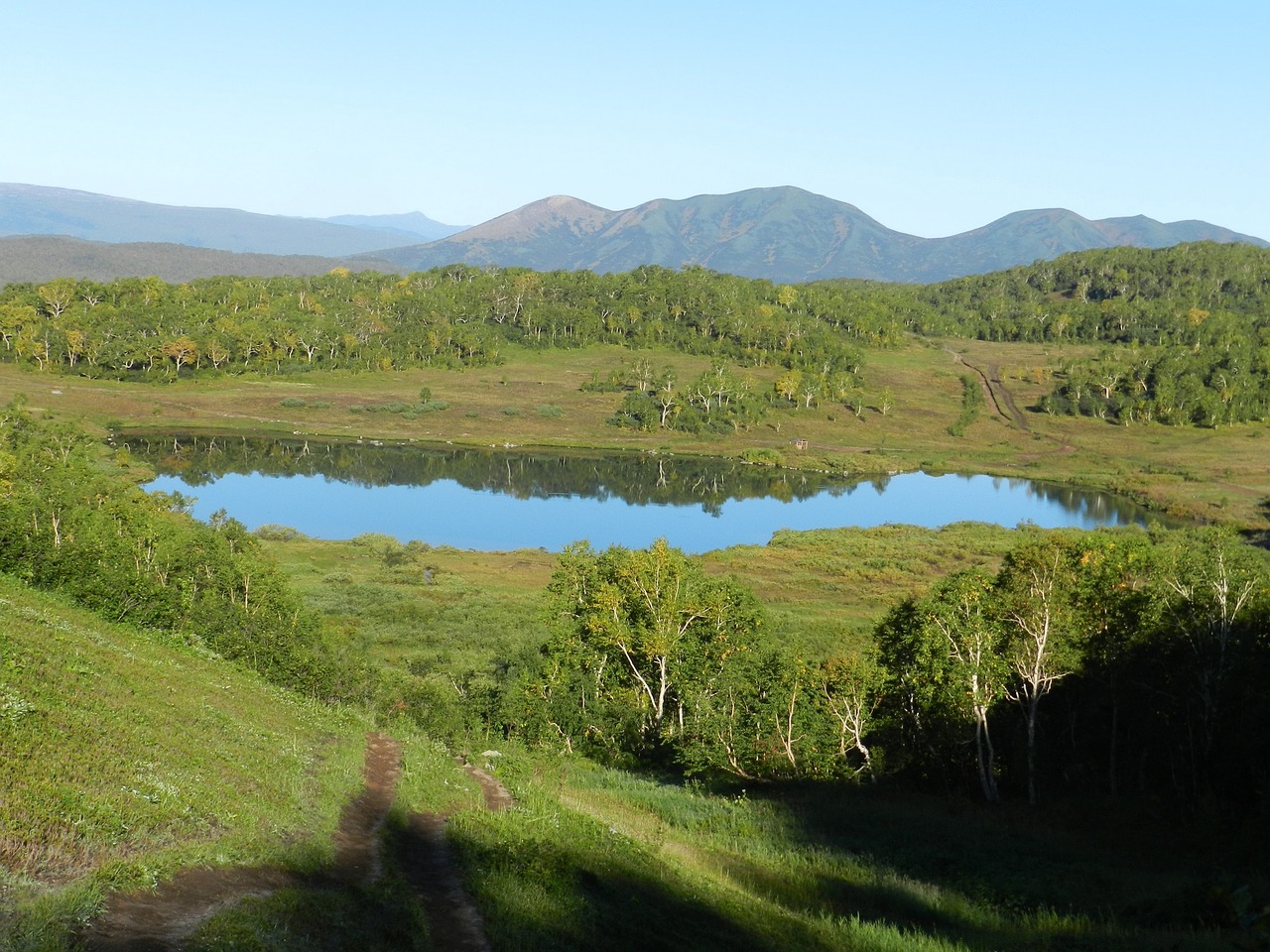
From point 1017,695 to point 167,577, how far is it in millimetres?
25983

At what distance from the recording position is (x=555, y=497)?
344 ft

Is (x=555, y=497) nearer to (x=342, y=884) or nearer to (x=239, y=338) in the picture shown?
(x=239, y=338)

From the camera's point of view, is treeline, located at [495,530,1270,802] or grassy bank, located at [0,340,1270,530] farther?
grassy bank, located at [0,340,1270,530]

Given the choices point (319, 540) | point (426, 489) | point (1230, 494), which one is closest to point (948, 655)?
point (319, 540)

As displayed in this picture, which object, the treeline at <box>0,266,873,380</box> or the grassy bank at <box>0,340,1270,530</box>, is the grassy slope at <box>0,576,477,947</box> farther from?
the treeline at <box>0,266,873,380</box>

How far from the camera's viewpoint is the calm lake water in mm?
88125

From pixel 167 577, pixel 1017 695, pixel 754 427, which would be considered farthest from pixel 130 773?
pixel 754 427

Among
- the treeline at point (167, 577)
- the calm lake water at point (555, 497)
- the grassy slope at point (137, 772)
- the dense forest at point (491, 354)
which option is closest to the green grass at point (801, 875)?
the grassy slope at point (137, 772)

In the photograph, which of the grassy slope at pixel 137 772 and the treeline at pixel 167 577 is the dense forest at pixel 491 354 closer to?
the treeline at pixel 167 577

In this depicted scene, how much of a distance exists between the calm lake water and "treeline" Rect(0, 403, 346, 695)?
45027mm

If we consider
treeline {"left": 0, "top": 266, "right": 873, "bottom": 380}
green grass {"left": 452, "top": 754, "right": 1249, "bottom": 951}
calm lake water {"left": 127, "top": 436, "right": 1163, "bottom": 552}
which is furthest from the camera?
treeline {"left": 0, "top": 266, "right": 873, "bottom": 380}

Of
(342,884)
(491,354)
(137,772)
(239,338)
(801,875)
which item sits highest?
(137,772)

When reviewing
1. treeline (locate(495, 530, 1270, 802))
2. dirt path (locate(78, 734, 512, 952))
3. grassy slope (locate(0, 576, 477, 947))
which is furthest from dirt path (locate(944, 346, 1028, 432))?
dirt path (locate(78, 734, 512, 952))

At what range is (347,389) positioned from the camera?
159125 millimetres
